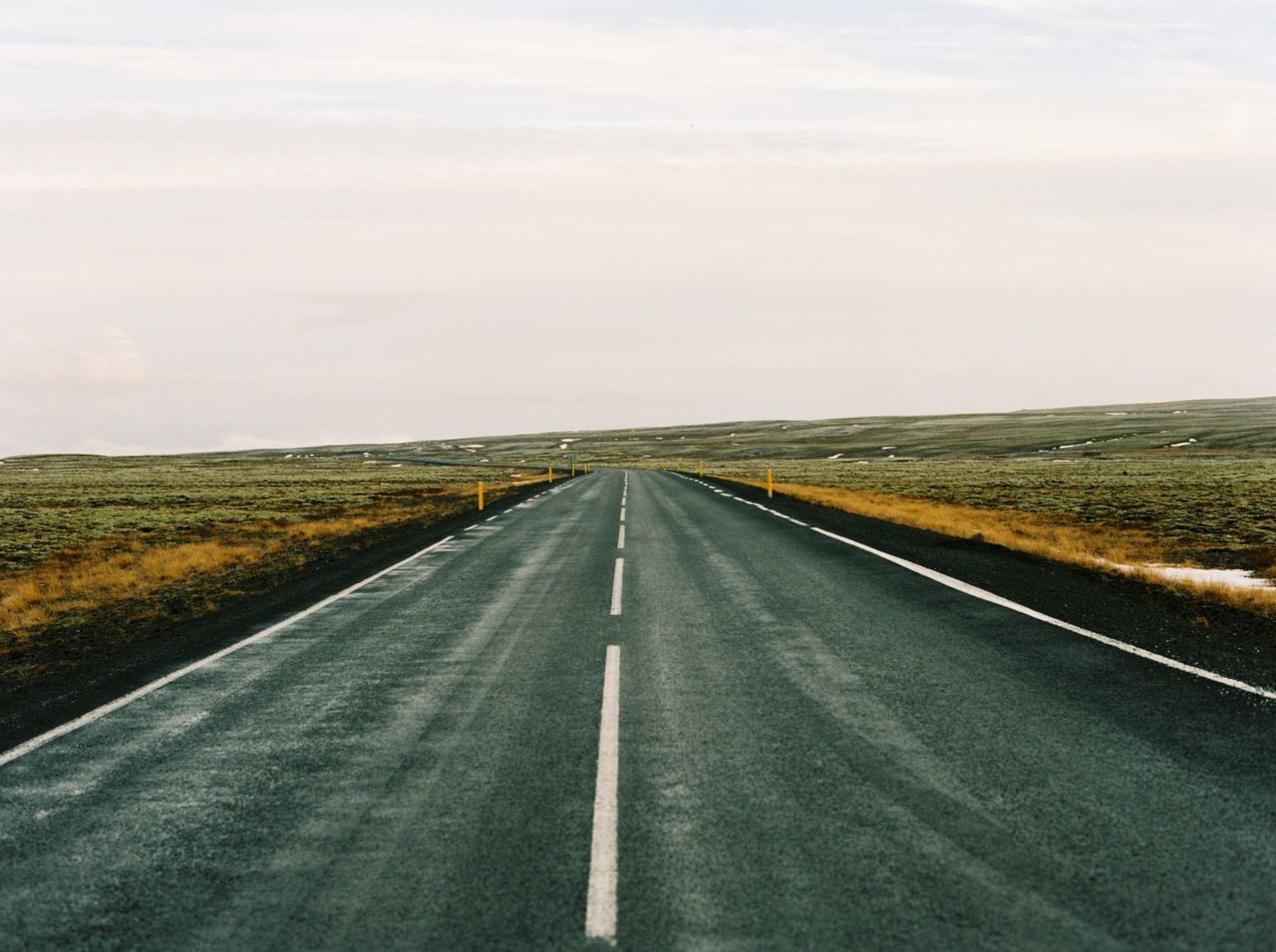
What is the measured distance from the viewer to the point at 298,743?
596 centimetres

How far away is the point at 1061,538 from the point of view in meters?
22.7

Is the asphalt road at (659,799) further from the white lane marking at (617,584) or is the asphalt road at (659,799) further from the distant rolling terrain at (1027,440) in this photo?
the distant rolling terrain at (1027,440)

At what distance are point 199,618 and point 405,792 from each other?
771cm

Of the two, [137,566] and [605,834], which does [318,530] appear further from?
[605,834]

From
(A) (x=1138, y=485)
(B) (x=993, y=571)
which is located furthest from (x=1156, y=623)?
(A) (x=1138, y=485)

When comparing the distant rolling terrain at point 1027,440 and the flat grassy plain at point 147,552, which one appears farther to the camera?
the distant rolling terrain at point 1027,440

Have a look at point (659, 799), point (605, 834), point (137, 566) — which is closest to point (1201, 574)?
point (659, 799)

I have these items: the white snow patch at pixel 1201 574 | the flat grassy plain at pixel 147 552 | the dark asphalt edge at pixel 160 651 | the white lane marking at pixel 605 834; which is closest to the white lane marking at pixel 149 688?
the dark asphalt edge at pixel 160 651

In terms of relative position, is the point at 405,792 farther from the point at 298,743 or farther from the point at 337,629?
the point at 337,629

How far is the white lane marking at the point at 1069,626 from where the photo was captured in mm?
7000

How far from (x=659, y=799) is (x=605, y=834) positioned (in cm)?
54

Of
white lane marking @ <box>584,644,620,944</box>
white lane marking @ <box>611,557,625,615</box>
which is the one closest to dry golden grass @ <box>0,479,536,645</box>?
white lane marking @ <box>611,557,625,615</box>

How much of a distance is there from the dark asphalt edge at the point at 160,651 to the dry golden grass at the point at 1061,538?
11901 millimetres

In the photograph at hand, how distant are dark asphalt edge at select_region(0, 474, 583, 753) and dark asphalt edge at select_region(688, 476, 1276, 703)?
30.0 ft
